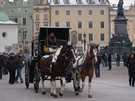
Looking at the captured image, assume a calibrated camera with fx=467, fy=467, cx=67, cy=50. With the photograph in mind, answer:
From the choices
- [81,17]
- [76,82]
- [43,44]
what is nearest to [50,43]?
[43,44]

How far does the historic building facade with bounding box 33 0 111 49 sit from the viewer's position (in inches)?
3890

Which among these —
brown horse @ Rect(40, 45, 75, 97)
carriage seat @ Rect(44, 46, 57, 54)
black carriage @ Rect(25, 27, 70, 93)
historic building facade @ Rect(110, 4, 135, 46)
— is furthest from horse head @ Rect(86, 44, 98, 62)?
historic building facade @ Rect(110, 4, 135, 46)

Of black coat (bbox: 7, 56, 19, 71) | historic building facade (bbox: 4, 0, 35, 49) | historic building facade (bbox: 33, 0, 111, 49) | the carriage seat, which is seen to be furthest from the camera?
historic building facade (bbox: 4, 0, 35, 49)

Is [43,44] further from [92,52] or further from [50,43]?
[92,52]

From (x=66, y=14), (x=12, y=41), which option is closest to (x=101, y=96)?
(x=12, y=41)

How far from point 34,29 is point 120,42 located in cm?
4618

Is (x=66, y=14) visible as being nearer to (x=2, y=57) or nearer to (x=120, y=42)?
(x=120, y=42)

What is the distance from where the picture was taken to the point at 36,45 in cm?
2292

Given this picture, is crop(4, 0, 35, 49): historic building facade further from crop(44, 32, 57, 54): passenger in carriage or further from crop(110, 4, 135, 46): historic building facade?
crop(44, 32, 57, 54): passenger in carriage

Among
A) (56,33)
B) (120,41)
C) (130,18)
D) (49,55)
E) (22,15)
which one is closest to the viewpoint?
(49,55)

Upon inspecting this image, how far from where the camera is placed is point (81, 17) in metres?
99.8

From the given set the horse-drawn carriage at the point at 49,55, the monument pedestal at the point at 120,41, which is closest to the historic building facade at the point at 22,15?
the monument pedestal at the point at 120,41

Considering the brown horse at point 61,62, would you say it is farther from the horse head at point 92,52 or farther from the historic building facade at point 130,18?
the historic building facade at point 130,18

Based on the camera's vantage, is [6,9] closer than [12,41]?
No
